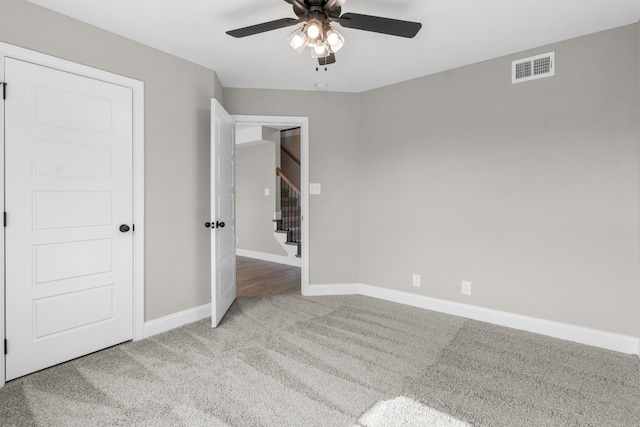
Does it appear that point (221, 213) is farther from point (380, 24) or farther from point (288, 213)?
point (288, 213)

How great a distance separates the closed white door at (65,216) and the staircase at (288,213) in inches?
127

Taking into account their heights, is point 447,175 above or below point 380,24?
below

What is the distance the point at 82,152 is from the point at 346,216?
2.61 metres

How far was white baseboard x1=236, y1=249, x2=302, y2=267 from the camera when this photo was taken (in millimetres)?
5621

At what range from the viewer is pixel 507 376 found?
208 centimetres

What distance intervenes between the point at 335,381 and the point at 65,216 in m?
2.17

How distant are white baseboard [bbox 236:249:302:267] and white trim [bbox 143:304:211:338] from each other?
2520mm

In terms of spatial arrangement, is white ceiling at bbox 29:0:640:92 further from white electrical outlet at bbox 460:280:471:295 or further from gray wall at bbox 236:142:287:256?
gray wall at bbox 236:142:287:256

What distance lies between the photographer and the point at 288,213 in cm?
605

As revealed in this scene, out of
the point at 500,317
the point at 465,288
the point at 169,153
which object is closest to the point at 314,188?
the point at 169,153

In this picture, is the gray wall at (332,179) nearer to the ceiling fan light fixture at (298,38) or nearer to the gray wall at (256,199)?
the ceiling fan light fixture at (298,38)

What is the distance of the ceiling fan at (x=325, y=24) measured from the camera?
176 centimetres

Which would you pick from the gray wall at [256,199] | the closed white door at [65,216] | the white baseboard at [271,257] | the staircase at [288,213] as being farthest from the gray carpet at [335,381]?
the gray wall at [256,199]

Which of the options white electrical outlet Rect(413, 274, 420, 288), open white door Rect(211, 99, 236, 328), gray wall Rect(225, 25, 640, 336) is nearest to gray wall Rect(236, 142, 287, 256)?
gray wall Rect(225, 25, 640, 336)
